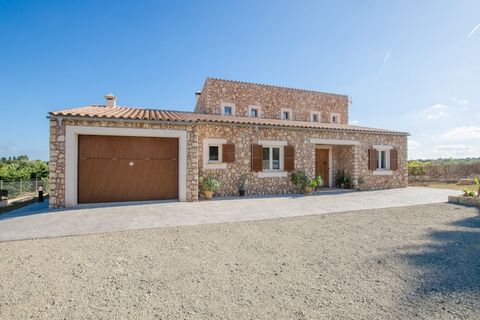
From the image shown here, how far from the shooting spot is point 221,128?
34.1 ft

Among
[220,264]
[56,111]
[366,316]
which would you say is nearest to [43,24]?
[56,111]

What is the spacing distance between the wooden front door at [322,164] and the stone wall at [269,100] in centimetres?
385

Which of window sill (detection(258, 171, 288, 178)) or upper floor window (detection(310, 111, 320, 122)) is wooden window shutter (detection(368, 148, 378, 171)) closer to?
upper floor window (detection(310, 111, 320, 122))

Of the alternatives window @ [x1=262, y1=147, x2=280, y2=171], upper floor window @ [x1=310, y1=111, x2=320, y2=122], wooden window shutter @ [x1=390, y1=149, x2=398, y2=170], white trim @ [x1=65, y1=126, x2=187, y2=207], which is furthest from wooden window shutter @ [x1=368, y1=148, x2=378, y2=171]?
white trim @ [x1=65, y1=126, x2=187, y2=207]

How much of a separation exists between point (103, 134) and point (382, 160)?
14.8m

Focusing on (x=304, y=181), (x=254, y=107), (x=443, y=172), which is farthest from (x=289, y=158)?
(x=443, y=172)

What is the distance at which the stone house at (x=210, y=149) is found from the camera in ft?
25.7

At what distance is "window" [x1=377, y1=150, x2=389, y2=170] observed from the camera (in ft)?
45.2

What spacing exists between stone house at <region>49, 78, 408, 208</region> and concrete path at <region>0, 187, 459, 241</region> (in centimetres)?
101

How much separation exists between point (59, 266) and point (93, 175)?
5431 millimetres

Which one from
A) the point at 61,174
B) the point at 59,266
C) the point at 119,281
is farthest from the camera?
the point at 61,174

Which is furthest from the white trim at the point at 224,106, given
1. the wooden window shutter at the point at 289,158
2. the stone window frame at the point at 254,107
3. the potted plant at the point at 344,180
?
the potted plant at the point at 344,180

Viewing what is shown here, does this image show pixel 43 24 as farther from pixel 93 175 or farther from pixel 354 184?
pixel 354 184

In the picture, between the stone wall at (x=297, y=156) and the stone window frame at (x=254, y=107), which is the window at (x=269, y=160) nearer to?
the stone wall at (x=297, y=156)
